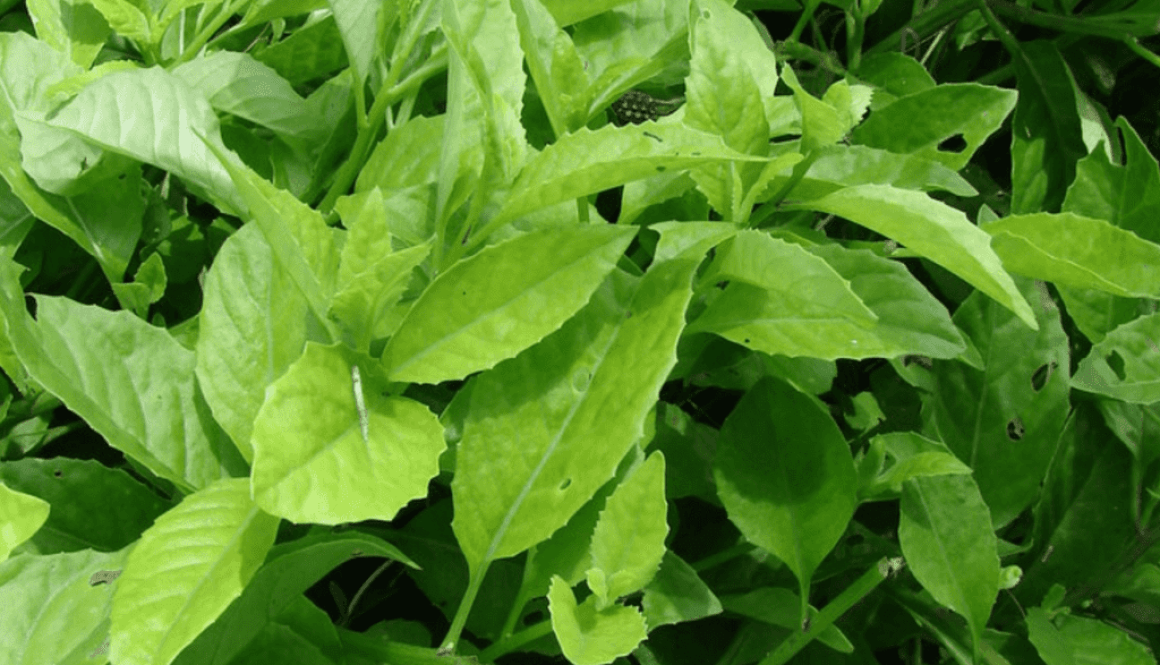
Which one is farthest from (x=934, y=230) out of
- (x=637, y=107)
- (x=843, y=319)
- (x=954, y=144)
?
(x=954, y=144)

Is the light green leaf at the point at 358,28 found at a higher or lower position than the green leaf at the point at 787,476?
higher

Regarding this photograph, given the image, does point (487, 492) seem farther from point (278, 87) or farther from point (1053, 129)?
point (1053, 129)

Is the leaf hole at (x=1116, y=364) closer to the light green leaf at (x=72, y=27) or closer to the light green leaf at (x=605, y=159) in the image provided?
the light green leaf at (x=605, y=159)

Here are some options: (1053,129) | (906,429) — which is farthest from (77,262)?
(1053,129)

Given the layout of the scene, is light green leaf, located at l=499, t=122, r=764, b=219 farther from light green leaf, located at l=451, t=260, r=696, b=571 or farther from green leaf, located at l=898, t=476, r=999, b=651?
green leaf, located at l=898, t=476, r=999, b=651

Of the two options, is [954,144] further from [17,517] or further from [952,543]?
[17,517]

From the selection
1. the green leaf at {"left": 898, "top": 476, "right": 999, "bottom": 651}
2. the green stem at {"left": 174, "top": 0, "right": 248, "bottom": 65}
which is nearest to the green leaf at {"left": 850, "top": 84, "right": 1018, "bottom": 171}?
the green leaf at {"left": 898, "top": 476, "right": 999, "bottom": 651}

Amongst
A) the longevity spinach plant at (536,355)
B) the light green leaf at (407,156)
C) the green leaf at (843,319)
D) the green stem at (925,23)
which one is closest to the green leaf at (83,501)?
the longevity spinach plant at (536,355)
